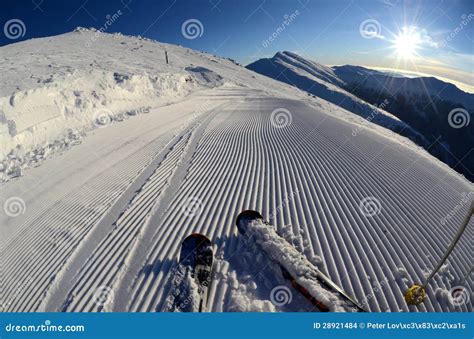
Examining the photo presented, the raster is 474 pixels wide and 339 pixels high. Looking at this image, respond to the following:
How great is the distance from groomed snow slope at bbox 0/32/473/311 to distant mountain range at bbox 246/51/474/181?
36042 mm

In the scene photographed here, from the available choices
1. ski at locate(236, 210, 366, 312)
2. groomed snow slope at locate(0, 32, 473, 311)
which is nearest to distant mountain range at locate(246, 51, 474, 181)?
groomed snow slope at locate(0, 32, 473, 311)

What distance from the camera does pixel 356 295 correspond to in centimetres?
530

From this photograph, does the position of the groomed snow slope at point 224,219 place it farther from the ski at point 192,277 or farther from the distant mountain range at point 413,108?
the distant mountain range at point 413,108

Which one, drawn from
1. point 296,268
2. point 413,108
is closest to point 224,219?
point 296,268

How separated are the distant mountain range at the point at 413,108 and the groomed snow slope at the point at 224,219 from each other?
36042 millimetres

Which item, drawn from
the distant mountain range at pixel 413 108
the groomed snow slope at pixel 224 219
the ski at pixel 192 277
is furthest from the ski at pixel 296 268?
the distant mountain range at pixel 413 108

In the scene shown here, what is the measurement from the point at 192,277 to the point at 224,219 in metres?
2.09

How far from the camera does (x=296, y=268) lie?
5520 mm

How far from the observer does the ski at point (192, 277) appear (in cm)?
494

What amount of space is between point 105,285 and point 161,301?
1.29 meters

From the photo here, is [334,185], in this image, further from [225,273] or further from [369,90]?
[369,90]

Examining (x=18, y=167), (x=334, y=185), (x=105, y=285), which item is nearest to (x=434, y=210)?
(x=334, y=185)

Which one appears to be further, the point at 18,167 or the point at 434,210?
the point at 18,167

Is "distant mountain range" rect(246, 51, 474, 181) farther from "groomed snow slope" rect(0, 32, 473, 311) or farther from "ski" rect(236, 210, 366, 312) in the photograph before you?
"ski" rect(236, 210, 366, 312)
